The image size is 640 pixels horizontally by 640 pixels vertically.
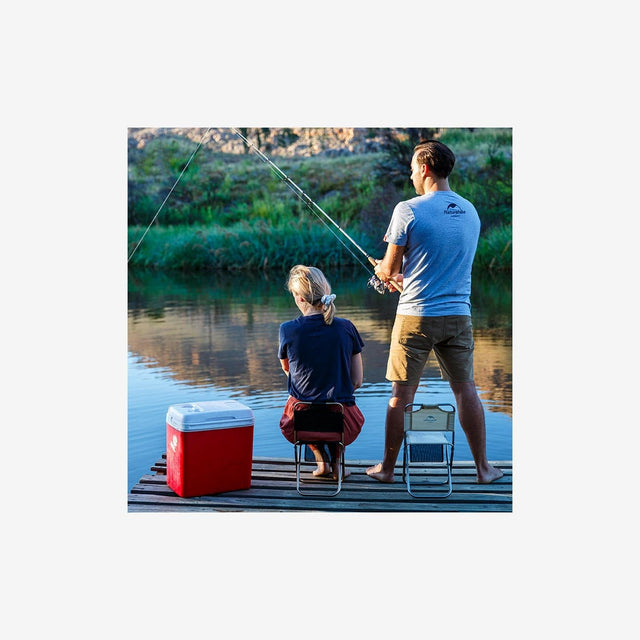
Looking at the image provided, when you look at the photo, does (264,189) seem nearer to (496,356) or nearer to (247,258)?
(247,258)

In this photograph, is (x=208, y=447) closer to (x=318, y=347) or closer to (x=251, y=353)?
(x=318, y=347)

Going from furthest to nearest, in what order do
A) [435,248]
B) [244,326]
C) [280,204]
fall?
[280,204] → [244,326] → [435,248]

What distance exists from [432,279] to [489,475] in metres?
0.97

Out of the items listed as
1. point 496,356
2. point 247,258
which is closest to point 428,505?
point 496,356

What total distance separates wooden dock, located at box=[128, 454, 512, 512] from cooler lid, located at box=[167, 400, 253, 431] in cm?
31

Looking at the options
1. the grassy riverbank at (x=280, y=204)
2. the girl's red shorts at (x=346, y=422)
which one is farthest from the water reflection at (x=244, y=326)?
the girl's red shorts at (x=346, y=422)

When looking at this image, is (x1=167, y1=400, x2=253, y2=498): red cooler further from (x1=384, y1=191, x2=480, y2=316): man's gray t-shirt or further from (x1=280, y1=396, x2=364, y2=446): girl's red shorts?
(x1=384, y1=191, x2=480, y2=316): man's gray t-shirt

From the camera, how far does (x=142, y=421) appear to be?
5867mm

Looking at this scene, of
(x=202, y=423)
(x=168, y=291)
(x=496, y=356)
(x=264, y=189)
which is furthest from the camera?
(x=264, y=189)

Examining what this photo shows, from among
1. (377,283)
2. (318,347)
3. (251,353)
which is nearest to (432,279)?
(377,283)

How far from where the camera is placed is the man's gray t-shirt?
3.52 meters

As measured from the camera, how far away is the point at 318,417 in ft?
11.6

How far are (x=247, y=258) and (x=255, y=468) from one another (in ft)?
28.2

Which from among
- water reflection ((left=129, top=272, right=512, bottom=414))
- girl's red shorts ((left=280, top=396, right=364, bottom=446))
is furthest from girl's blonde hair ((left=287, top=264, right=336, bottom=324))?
water reflection ((left=129, top=272, right=512, bottom=414))
